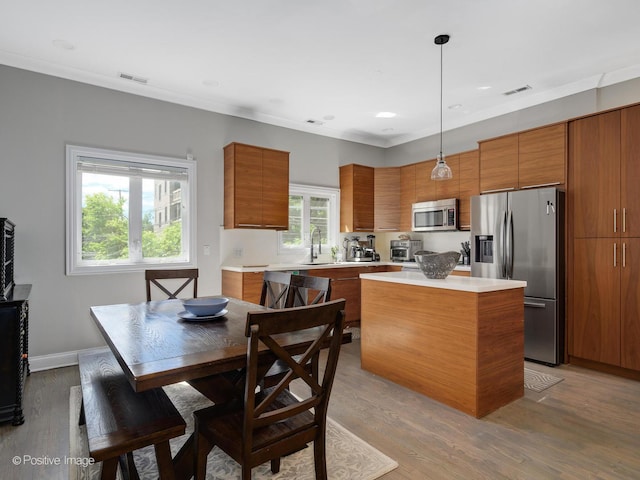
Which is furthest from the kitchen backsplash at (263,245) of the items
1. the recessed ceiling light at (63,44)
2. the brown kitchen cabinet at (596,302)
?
the recessed ceiling light at (63,44)

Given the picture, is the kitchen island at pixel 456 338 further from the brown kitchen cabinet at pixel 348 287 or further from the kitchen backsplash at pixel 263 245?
the kitchen backsplash at pixel 263 245

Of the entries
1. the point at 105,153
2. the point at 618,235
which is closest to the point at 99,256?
the point at 105,153

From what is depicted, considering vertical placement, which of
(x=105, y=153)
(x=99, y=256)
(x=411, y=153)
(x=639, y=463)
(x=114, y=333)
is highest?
(x=411, y=153)

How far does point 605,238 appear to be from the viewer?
3.47 metres

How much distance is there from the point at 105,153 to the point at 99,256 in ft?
Answer: 3.45

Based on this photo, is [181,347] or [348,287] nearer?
[181,347]

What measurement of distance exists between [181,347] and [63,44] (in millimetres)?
3011

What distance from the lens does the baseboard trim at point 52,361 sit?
3.41 metres

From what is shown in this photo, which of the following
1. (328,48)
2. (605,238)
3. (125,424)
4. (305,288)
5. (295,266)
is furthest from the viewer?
(295,266)

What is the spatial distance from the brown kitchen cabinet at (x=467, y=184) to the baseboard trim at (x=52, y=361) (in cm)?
433

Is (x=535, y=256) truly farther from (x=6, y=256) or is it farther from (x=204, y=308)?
(x=6, y=256)

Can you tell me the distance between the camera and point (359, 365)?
357 cm

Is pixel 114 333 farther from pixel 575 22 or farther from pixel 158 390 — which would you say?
pixel 575 22

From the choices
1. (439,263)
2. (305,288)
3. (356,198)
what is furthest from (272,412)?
(356,198)
